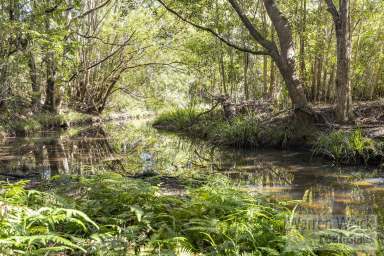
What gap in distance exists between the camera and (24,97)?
2058cm

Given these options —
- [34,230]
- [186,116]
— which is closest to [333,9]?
[34,230]

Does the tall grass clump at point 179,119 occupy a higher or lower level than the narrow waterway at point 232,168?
higher

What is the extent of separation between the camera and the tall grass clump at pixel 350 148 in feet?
27.9

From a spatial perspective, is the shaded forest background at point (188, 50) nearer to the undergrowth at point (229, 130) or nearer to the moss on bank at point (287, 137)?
the undergrowth at point (229, 130)

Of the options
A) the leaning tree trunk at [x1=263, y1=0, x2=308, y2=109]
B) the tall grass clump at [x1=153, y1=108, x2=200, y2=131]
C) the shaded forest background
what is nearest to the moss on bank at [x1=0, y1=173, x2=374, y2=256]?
the shaded forest background

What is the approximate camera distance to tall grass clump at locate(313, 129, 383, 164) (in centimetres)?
849

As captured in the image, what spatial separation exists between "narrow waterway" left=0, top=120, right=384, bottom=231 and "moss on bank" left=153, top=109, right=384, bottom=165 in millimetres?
501

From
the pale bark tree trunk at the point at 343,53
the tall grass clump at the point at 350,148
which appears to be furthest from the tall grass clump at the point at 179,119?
the tall grass clump at the point at 350,148

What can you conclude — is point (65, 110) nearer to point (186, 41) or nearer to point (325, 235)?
point (186, 41)

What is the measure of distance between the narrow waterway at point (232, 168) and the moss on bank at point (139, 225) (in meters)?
1.15

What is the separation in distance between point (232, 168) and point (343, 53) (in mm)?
4437

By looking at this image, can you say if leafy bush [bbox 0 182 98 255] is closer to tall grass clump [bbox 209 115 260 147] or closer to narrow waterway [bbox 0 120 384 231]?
narrow waterway [bbox 0 120 384 231]

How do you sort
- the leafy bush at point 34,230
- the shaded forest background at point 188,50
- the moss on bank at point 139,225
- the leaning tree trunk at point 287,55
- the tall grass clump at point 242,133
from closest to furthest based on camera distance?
the leafy bush at point 34,230, the moss on bank at point 139,225, the shaded forest background at point 188,50, the leaning tree trunk at point 287,55, the tall grass clump at point 242,133

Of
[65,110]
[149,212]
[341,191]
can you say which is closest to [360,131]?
[341,191]
